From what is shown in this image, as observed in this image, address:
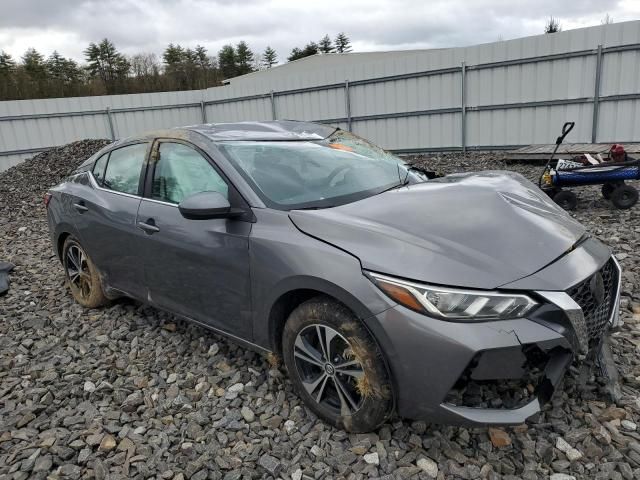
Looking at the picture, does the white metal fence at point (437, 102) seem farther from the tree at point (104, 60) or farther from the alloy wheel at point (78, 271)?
the tree at point (104, 60)

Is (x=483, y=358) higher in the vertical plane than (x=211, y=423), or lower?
higher

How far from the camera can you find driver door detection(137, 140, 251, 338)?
2.60 metres

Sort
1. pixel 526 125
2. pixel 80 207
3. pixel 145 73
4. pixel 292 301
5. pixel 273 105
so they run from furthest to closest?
pixel 145 73 < pixel 273 105 < pixel 526 125 < pixel 80 207 < pixel 292 301

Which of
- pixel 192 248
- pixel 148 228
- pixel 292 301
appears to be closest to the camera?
pixel 292 301

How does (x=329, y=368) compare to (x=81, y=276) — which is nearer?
(x=329, y=368)

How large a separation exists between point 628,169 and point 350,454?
5.29 m

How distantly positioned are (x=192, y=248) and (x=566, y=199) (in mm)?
5278

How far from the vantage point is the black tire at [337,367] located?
2094 mm

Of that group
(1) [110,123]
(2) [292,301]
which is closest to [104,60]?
(1) [110,123]

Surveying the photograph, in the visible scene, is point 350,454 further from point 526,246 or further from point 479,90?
point 479,90

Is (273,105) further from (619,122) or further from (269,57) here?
(269,57)

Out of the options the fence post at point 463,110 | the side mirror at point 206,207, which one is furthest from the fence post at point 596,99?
the side mirror at point 206,207

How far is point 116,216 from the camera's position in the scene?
11.1 ft

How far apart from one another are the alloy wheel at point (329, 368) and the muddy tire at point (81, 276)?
7.44 ft
